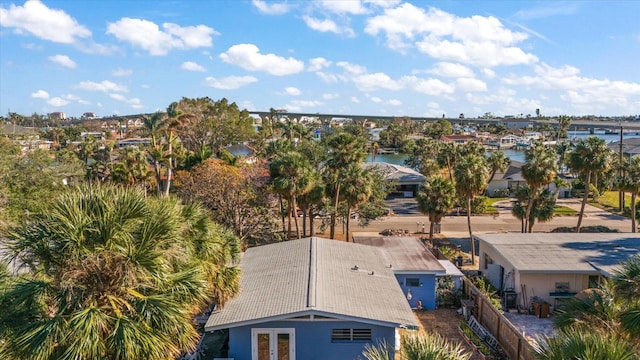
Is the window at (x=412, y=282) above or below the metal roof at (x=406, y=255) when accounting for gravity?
below

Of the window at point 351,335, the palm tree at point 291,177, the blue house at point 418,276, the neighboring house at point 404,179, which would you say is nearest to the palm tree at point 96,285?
the window at point 351,335

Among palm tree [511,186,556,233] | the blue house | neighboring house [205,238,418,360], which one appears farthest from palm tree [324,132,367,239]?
neighboring house [205,238,418,360]

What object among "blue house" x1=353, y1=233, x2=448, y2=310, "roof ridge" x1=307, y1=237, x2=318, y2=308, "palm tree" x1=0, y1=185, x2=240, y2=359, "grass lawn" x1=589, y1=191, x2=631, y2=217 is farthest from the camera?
"grass lawn" x1=589, y1=191, x2=631, y2=217

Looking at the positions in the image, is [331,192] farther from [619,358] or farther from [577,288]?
[619,358]

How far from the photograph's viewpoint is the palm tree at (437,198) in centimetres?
2962

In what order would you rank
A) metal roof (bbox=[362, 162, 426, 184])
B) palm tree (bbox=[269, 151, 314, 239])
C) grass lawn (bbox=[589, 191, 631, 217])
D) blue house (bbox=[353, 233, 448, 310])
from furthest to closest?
metal roof (bbox=[362, 162, 426, 184])
grass lawn (bbox=[589, 191, 631, 217])
palm tree (bbox=[269, 151, 314, 239])
blue house (bbox=[353, 233, 448, 310])

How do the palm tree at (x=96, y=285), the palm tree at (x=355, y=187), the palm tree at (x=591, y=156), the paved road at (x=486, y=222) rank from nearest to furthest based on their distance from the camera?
1. the palm tree at (x=96, y=285)
2. the palm tree at (x=355, y=187)
3. the palm tree at (x=591, y=156)
4. the paved road at (x=486, y=222)

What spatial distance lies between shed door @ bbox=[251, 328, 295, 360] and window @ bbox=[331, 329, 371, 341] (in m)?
1.31

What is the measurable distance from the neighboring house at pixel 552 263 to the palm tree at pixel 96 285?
1645 centimetres

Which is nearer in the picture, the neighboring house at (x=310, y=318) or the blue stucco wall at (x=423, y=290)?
the neighboring house at (x=310, y=318)

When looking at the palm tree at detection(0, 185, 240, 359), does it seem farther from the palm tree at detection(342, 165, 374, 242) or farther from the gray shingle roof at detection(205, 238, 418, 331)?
the palm tree at detection(342, 165, 374, 242)

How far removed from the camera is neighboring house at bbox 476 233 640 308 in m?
20.1

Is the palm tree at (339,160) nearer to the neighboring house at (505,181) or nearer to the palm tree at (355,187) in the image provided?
the palm tree at (355,187)

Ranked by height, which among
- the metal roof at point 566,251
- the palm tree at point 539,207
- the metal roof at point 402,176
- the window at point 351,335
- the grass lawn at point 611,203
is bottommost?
the window at point 351,335
